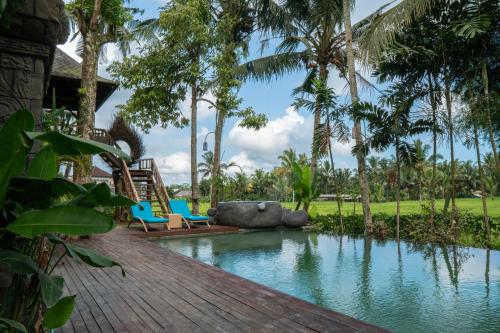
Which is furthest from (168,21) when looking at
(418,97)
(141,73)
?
(418,97)

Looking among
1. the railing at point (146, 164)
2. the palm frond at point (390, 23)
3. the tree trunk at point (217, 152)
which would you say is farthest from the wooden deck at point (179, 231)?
the palm frond at point (390, 23)

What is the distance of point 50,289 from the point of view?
61.6 inches

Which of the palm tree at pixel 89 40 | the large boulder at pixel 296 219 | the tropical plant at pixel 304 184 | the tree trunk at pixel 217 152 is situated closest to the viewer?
the palm tree at pixel 89 40

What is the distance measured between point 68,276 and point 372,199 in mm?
41799

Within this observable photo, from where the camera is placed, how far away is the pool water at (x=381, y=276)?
3699mm

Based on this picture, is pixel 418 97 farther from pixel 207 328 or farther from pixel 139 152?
pixel 139 152

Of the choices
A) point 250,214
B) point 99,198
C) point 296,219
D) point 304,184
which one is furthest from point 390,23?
point 99,198

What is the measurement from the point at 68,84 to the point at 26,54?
33.4 feet

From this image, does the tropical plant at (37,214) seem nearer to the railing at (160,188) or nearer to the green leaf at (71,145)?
the green leaf at (71,145)

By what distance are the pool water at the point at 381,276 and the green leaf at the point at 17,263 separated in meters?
2.93

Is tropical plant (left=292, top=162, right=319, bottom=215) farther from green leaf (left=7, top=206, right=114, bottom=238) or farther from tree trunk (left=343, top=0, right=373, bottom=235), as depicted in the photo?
green leaf (left=7, top=206, right=114, bottom=238)

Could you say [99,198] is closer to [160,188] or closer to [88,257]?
[88,257]

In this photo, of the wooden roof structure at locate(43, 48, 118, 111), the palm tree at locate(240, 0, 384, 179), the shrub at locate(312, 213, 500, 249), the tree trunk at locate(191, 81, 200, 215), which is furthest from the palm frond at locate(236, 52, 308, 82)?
the shrub at locate(312, 213, 500, 249)

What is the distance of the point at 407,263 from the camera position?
20.7 ft
